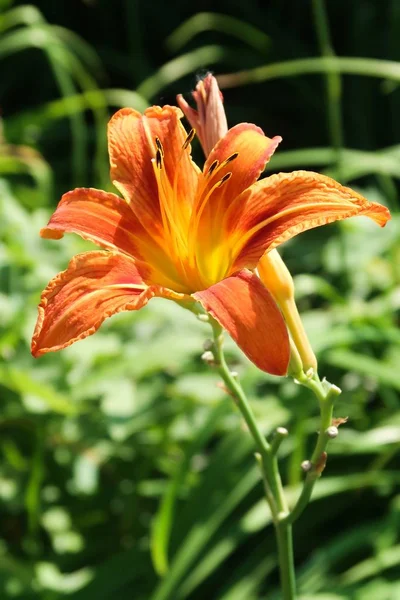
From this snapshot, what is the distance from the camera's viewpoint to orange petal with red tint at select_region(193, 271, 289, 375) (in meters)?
0.64

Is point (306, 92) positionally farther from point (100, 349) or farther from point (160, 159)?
point (160, 159)

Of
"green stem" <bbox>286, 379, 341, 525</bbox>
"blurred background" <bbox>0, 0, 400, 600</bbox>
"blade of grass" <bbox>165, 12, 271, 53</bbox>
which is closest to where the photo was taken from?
"green stem" <bbox>286, 379, 341, 525</bbox>

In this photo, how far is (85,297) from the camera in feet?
2.39

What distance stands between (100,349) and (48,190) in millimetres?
1039

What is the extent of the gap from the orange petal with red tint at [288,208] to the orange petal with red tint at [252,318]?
0.14 ft

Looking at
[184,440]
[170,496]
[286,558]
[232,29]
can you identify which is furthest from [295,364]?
[232,29]

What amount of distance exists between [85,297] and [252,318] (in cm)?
16

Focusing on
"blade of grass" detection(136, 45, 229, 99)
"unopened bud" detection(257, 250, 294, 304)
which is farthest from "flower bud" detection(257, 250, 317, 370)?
"blade of grass" detection(136, 45, 229, 99)

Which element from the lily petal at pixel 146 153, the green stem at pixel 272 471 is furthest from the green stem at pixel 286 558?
the lily petal at pixel 146 153

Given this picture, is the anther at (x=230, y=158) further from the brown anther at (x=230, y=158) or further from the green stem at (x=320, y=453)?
the green stem at (x=320, y=453)

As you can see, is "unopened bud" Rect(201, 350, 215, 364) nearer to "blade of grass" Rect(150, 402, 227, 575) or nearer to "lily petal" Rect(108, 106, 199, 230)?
"lily petal" Rect(108, 106, 199, 230)

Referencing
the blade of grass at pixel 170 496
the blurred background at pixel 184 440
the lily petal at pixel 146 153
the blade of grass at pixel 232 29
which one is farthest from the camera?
the blade of grass at pixel 232 29

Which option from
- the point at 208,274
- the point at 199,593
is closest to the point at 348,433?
the point at 199,593

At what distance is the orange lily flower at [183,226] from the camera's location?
695 mm
